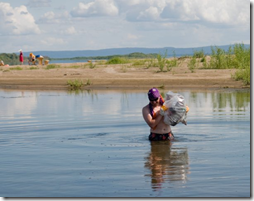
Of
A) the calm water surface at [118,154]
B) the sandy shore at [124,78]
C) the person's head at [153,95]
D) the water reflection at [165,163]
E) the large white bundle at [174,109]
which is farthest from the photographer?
the sandy shore at [124,78]

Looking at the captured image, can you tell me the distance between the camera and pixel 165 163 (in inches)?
402

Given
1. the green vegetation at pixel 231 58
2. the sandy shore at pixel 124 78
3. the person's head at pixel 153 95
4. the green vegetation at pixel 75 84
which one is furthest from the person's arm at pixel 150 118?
the green vegetation at pixel 75 84

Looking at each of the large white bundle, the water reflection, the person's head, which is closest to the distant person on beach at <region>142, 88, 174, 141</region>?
the person's head

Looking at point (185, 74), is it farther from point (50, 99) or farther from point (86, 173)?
point (86, 173)

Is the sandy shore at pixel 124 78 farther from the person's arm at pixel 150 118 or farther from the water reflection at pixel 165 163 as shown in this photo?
the water reflection at pixel 165 163

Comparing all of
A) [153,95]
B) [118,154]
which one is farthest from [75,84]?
[118,154]

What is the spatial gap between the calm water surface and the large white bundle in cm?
56

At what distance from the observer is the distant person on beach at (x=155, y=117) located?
1170 centimetres

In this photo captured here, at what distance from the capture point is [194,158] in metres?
10.5

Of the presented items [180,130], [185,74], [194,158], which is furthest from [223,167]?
[185,74]

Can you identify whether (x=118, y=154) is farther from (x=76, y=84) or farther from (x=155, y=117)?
(x=76, y=84)

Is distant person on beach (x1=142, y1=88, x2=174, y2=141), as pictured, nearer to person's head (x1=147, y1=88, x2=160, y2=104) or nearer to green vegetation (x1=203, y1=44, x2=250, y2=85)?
person's head (x1=147, y1=88, x2=160, y2=104)

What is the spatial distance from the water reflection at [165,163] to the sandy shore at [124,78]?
15258 mm

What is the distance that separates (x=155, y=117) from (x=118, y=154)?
120 cm
